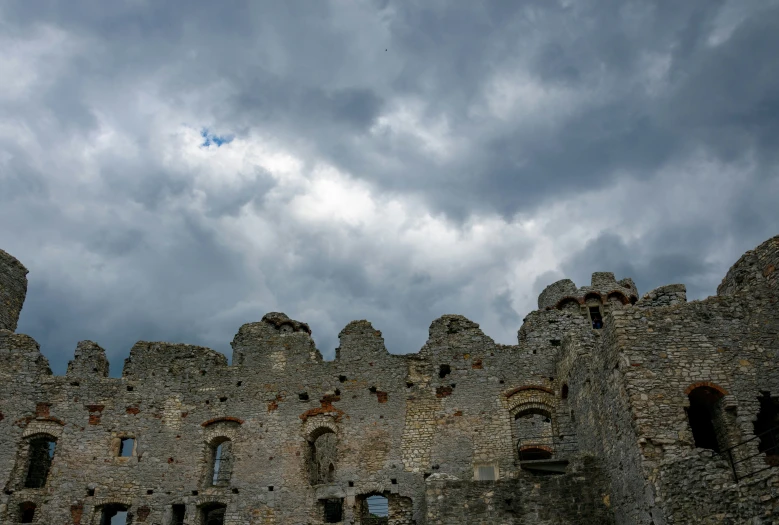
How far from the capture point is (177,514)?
20875 millimetres

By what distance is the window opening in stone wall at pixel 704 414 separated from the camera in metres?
15.1

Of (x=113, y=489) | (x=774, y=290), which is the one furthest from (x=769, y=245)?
(x=113, y=489)

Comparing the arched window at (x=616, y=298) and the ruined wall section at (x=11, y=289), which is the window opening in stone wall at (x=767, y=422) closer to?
the arched window at (x=616, y=298)

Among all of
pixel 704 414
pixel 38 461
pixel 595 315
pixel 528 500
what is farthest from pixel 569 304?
pixel 38 461

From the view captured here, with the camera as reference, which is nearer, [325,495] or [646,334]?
[646,334]

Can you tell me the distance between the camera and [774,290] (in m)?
15.9

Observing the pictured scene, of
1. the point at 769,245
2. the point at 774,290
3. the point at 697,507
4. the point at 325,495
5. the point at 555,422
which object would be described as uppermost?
the point at 769,245

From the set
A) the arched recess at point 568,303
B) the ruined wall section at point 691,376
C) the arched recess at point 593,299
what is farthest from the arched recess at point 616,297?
the ruined wall section at point 691,376

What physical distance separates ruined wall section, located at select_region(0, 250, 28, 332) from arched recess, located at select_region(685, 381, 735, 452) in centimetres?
2363

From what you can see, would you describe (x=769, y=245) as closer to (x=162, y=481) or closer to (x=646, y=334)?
(x=646, y=334)

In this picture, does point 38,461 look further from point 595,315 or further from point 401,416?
point 595,315

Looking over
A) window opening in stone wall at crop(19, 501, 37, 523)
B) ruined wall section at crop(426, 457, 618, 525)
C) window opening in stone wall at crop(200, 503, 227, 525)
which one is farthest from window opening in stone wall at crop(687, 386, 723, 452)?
window opening in stone wall at crop(19, 501, 37, 523)

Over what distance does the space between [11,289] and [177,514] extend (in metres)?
11.6

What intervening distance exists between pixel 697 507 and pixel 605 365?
14.8 feet
